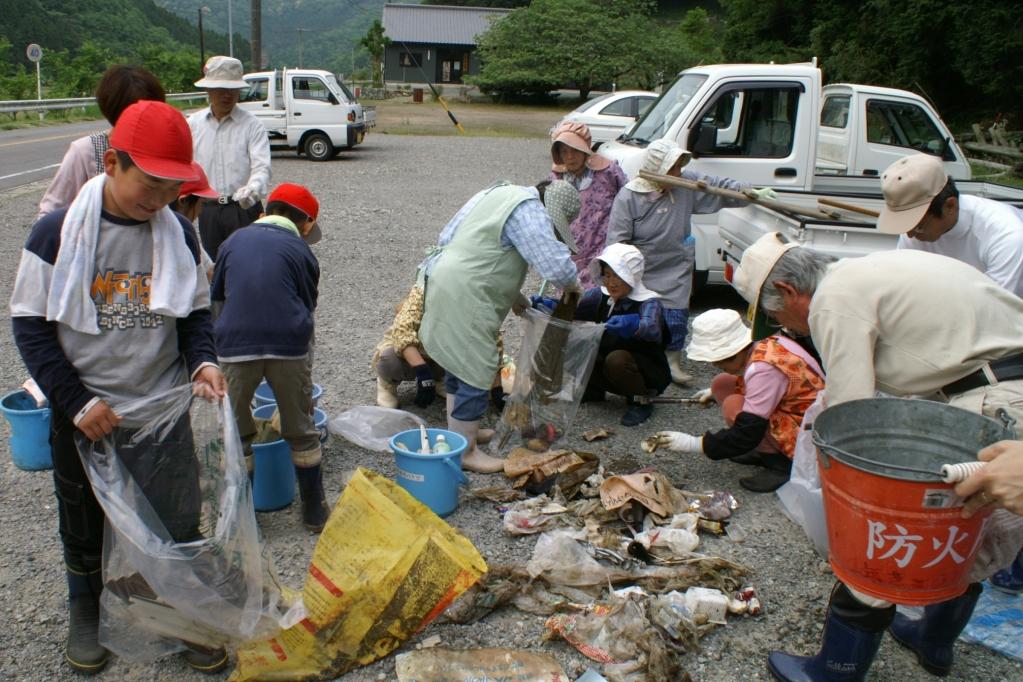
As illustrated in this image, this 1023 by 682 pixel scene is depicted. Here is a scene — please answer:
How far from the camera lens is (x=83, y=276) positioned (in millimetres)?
2221

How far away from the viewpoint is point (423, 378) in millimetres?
4598

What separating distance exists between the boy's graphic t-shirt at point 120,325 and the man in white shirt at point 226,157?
7.33 ft

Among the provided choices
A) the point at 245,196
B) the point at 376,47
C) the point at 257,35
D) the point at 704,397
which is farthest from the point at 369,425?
the point at 376,47

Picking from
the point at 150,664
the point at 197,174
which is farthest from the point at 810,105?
the point at 150,664

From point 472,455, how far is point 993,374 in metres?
2.31

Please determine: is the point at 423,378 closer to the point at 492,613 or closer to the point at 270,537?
the point at 270,537

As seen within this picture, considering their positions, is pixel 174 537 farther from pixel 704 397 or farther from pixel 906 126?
pixel 906 126

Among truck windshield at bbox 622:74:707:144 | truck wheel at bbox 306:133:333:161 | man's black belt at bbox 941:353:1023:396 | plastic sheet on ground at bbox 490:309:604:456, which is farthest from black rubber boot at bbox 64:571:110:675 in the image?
truck wheel at bbox 306:133:333:161

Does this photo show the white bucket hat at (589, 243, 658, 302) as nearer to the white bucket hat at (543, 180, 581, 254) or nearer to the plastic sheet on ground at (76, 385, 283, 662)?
the white bucket hat at (543, 180, 581, 254)

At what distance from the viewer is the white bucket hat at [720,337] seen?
13.3 ft

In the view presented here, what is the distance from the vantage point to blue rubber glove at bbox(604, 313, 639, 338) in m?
4.52

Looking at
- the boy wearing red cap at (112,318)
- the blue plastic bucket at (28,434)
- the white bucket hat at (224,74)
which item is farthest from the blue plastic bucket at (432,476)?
the white bucket hat at (224,74)

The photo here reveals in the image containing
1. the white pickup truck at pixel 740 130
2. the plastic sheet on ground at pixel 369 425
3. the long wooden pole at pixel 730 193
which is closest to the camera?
the plastic sheet on ground at pixel 369 425

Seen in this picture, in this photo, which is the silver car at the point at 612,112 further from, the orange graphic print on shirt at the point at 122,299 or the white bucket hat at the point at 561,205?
the orange graphic print on shirt at the point at 122,299
